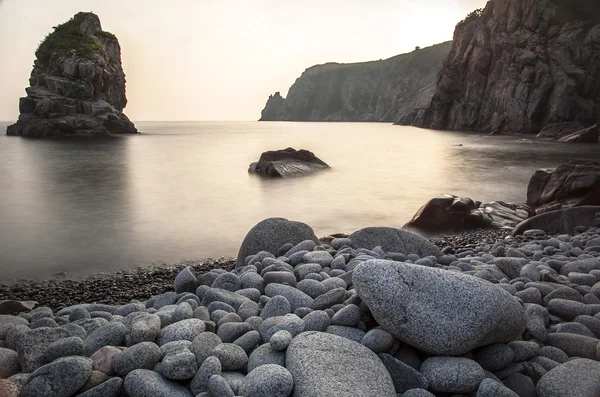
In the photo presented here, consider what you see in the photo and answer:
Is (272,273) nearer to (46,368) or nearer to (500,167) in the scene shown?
(46,368)

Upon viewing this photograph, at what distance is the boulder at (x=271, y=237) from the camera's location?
707 centimetres

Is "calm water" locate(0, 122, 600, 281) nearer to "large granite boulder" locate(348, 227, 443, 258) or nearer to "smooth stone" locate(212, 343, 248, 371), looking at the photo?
"large granite boulder" locate(348, 227, 443, 258)

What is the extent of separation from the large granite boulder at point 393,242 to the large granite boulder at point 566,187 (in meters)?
6.73

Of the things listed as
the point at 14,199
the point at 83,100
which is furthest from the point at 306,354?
the point at 83,100

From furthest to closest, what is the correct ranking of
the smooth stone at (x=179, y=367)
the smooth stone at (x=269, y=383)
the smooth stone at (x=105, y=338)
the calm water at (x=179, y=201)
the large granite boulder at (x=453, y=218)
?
the large granite boulder at (x=453, y=218), the calm water at (x=179, y=201), the smooth stone at (x=105, y=338), the smooth stone at (x=179, y=367), the smooth stone at (x=269, y=383)

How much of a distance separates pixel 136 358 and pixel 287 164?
753 inches

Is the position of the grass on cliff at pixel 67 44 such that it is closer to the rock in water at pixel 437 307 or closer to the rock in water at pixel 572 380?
the rock in water at pixel 437 307

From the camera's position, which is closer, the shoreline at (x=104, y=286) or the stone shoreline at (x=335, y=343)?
the stone shoreline at (x=335, y=343)

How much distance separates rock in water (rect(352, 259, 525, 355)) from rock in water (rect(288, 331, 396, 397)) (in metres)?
0.40

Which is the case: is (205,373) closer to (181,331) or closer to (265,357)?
(265,357)

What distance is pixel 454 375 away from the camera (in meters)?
3.26

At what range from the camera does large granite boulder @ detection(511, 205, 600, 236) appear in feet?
30.4

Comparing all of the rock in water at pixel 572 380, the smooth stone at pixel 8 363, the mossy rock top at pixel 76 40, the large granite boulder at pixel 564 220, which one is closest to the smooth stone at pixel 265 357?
the smooth stone at pixel 8 363

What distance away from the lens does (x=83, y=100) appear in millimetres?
59656
